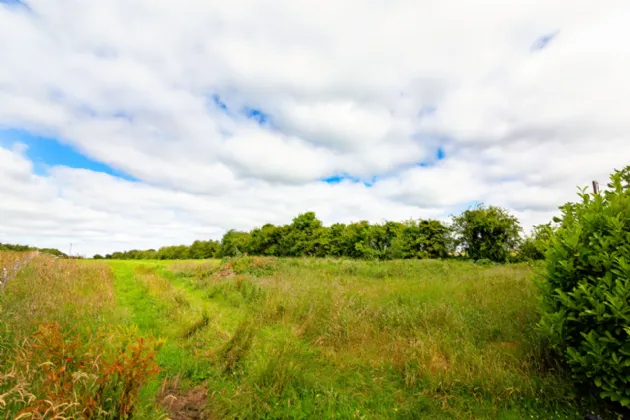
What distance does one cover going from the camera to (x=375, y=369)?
468cm

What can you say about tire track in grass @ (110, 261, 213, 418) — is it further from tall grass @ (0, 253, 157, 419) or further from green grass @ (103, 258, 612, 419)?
tall grass @ (0, 253, 157, 419)

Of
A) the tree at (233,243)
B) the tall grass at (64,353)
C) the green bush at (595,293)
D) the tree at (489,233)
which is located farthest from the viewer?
the tree at (233,243)

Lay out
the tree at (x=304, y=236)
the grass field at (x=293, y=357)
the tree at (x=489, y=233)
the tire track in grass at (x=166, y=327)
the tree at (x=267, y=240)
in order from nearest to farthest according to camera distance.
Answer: the grass field at (x=293, y=357)
the tire track in grass at (x=166, y=327)
the tree at (x=489, y=233)
the tree at (x=304, y=236)
the tree at (x=267, y=240)

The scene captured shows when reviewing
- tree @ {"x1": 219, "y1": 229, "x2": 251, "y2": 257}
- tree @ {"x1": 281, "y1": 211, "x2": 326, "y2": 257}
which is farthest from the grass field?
tree @ {"x1": 219, "y1": 229, "x2": 251, "y2": 257}

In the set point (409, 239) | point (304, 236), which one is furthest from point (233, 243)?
point (409, 239)

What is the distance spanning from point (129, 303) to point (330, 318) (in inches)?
288

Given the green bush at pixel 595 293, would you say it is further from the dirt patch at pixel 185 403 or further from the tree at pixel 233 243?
the tree at pixel 233 243

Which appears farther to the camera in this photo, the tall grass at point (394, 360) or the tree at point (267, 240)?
the tree at point (267, 240)

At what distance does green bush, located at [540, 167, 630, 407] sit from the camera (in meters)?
3.33

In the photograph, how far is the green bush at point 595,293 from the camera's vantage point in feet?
10.9

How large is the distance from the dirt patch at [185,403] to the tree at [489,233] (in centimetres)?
1959

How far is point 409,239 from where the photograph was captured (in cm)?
2131

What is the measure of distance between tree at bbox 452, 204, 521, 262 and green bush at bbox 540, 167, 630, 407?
53.7ft

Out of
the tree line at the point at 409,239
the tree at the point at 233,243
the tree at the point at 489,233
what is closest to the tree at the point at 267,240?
the tree line at the point at 409,239
